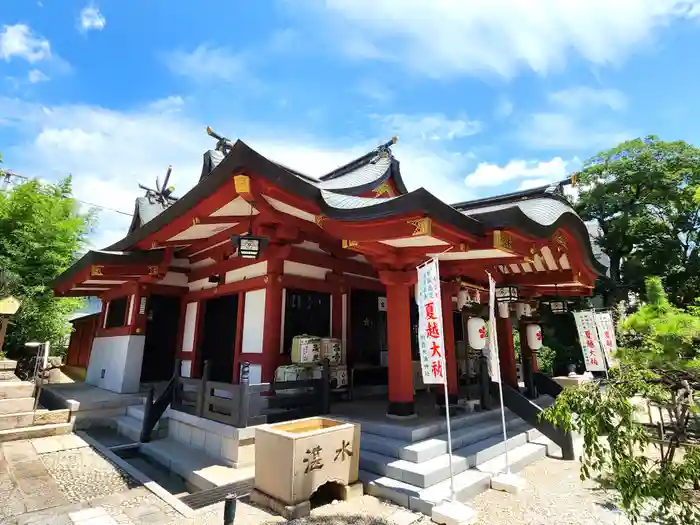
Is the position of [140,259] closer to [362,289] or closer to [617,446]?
[362,289]

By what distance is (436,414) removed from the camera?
6.67 m

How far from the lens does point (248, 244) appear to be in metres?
6.01

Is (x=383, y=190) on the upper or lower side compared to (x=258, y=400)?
upper

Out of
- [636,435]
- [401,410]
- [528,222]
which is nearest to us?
[636,435]

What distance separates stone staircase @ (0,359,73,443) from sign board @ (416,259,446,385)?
7812 mm

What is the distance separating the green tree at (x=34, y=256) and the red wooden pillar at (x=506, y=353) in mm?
14612

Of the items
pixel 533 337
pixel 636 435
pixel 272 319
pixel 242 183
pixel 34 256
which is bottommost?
pixel 636 435

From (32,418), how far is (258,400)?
549 centimetres

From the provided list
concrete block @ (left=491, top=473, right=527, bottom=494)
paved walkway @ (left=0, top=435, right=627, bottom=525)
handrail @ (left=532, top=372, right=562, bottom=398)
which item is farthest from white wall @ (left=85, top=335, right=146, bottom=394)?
handrail @ (left=532, top=372, right=562, bottom=398)

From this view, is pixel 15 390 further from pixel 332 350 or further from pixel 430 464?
pixel 430 464

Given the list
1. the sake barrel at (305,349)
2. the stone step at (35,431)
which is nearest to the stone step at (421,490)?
the sake barrel at (305,349)

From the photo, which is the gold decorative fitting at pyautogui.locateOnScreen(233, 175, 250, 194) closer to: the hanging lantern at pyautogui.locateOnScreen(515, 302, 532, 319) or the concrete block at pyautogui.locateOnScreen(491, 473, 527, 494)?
the concrete block at pyautogui.locateOnScreen(491, 473, 527, 494)

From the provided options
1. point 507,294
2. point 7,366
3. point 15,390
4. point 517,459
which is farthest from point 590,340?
point 7,366

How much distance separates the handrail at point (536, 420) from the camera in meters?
6.03
